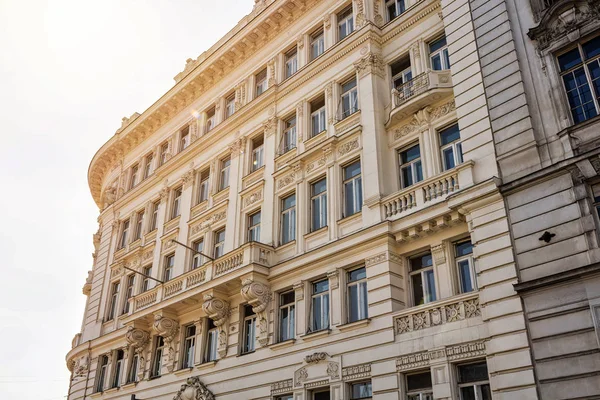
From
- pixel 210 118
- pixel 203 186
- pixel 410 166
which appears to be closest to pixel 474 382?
pixel 410 166

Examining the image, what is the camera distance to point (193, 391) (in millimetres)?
23047

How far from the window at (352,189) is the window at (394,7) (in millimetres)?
7137

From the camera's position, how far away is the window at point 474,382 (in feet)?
49.2

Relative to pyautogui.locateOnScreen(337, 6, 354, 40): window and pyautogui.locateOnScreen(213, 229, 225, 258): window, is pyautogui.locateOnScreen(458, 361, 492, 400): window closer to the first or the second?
pyautogui.locateOnScreen(213, 229, 225, 258): window

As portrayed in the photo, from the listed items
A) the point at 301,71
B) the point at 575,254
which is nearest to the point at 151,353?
the point at 301,71

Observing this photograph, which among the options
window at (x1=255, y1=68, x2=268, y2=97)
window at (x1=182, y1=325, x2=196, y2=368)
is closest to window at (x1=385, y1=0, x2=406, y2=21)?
window at (x1=255, y1=68, x2=268, y2=97)

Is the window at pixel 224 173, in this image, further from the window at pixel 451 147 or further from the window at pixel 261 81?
the window at pixel 451 147

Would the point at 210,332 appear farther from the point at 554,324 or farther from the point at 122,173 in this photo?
the point at 122,173

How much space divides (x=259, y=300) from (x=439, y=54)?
11.4m

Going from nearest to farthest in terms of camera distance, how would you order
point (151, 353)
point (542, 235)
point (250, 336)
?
point (542, 235), point (250, 336), point (151, 353)

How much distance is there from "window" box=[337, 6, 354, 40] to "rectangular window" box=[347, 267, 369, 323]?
37.2ft

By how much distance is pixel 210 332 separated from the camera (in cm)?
2450

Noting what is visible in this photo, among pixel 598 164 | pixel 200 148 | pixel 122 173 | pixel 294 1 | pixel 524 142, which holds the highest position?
pixel 294 1

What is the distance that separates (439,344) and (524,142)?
6.10 m
